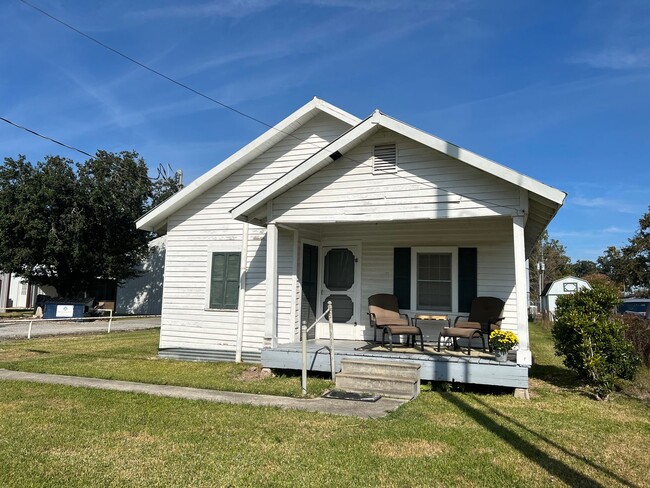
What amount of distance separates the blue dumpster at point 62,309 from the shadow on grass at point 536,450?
23.3m

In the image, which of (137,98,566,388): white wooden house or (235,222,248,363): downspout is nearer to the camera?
(137,98,566,388): white wooden house

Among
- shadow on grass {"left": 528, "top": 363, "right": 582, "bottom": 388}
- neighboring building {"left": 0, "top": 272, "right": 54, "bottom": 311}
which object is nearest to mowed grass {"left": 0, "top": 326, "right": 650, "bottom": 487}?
shadow on grass {"left": 528, "top": 363, "right": 582, "bottom": 388}

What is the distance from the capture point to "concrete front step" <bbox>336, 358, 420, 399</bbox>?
23.4ft

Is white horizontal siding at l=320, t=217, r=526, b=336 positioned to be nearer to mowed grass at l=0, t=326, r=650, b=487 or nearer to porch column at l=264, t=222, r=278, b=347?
porch column at l=264, t=222, r=278, b=347

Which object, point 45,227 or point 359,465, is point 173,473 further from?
point 45,227

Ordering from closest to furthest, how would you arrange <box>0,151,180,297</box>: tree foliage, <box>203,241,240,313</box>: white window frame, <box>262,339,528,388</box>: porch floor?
<box>262,339,528,388</box>: porch floor < <box>203,241,240,313</box>: white window frame < <box>0,151,180,297</box>: tree foliage

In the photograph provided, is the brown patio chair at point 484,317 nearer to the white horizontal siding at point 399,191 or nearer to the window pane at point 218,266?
the white horizontal siding at point 399,191

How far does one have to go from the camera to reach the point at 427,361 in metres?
7.68

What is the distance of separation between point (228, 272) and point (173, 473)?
706 centimetres

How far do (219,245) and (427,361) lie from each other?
5.72 m

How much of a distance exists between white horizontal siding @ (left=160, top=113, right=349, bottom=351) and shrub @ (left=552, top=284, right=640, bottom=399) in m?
5.87

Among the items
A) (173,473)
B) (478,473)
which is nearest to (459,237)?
(478,473)

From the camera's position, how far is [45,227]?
85.9 ft

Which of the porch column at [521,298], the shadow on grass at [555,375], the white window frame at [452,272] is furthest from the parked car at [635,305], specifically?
the porch column at [521,298]
